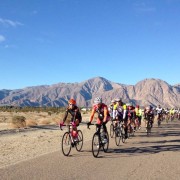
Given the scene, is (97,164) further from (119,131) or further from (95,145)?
(119,131)

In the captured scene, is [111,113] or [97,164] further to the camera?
[111,113]

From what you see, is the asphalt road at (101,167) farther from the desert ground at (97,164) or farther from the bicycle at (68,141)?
the bicycle at (68,141)

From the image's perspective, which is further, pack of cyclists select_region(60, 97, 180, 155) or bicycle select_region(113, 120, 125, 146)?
bicycle select_region(113, 120, 125, 146)

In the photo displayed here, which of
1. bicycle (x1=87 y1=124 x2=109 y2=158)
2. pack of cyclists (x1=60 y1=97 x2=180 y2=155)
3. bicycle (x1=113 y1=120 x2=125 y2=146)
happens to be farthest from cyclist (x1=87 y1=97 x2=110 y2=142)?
bicycle (x1=113 y1=120 x2=125 y2=146)

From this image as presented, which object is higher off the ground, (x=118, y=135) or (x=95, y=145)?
(x=118, y=135)

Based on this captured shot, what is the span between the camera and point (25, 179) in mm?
9492

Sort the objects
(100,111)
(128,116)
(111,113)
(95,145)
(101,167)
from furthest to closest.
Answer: (111,113)
(128,116)
(100,111)
(95,145)
(101,167)

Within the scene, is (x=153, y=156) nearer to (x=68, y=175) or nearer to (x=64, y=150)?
(x=64, y=150)

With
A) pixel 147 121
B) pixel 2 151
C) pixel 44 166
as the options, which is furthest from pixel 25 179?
pixel 147 121

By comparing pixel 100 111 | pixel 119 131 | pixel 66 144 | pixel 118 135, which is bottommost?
pixel 66 144

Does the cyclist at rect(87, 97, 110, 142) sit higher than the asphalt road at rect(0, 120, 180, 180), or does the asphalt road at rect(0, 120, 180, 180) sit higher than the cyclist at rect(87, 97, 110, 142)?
the cyclist at rect(87, 97, 110, 142)

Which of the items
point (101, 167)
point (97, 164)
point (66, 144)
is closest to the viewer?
point (101, 167)

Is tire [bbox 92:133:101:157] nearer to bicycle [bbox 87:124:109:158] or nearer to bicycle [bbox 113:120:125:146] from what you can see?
bicycle [bbox 87:124:109:158]

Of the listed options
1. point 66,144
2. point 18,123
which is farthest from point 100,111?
point 18,123
